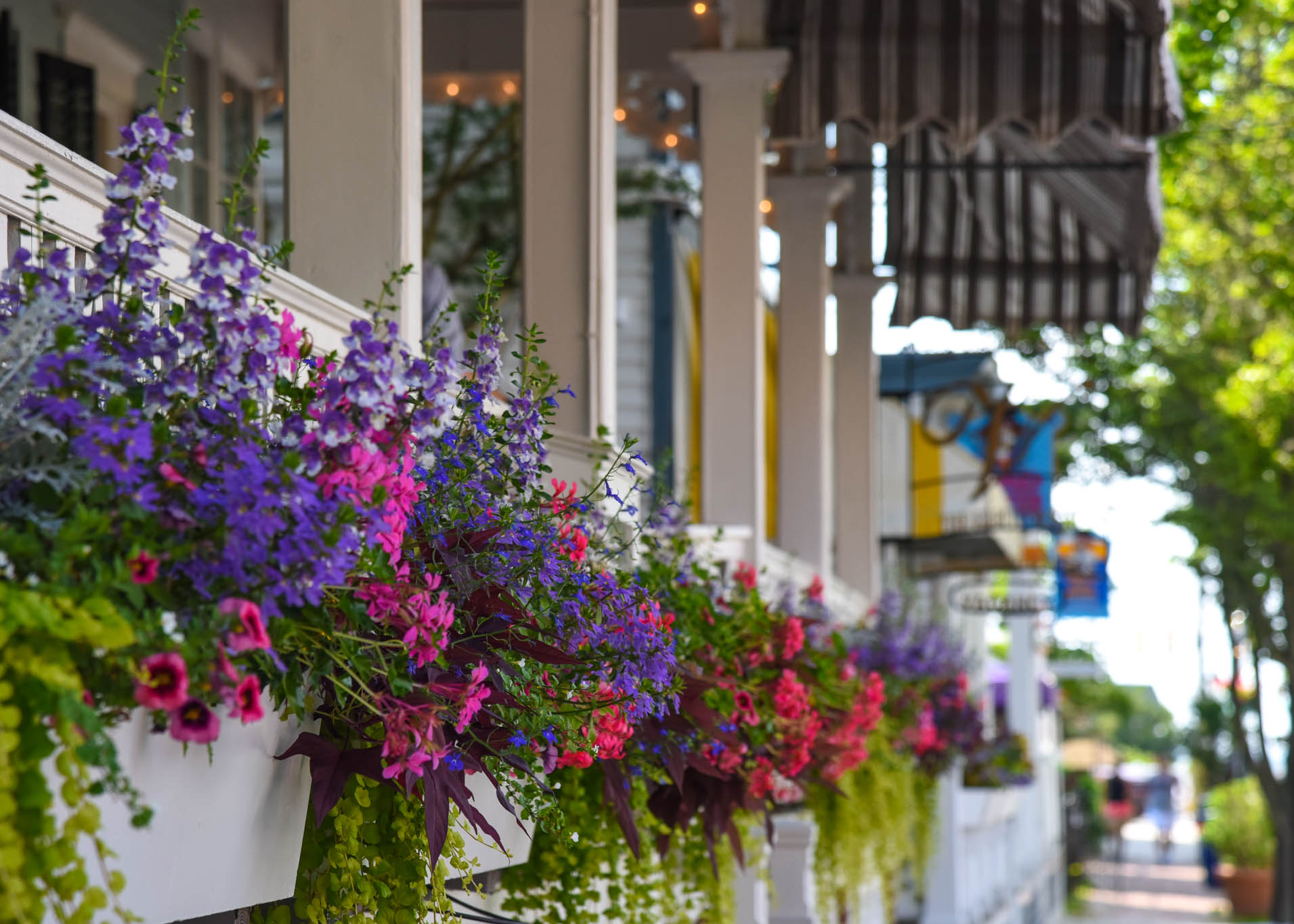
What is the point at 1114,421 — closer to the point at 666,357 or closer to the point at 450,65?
the point at 666,357

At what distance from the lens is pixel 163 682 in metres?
1.68

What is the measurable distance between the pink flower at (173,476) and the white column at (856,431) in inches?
299

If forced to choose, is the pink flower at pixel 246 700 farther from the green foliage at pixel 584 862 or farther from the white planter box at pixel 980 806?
the white planter box at pixel 980 806

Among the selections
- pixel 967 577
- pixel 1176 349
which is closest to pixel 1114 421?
pixel 1176 349

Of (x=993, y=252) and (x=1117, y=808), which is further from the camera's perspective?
(x=1117, y=808)

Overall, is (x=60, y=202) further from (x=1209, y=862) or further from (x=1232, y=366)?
(x=1209, y=862)

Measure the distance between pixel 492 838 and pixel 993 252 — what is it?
26.3 feet

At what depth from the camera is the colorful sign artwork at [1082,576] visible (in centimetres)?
1598

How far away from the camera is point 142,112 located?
2090mm

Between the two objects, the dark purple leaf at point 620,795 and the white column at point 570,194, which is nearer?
the dark purple leaf at point 620,795

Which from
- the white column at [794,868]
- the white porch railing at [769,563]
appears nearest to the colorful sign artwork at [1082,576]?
the white porch railing at [769,563]

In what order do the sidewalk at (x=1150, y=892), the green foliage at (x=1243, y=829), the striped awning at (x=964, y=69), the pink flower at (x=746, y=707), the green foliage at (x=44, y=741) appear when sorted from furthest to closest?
the sidewalk at (x=1150, y=892)
the green foliage at (x=1243, y=829)
the striped awning at (x=964, y=69)
the pink flower at (x=746, y=707)
the green foliage at (x=44, y=741)

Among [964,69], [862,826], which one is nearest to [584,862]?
[862,826]

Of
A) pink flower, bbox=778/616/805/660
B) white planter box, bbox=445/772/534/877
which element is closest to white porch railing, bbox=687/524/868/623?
pink flower, bbox=778/616/805/660
